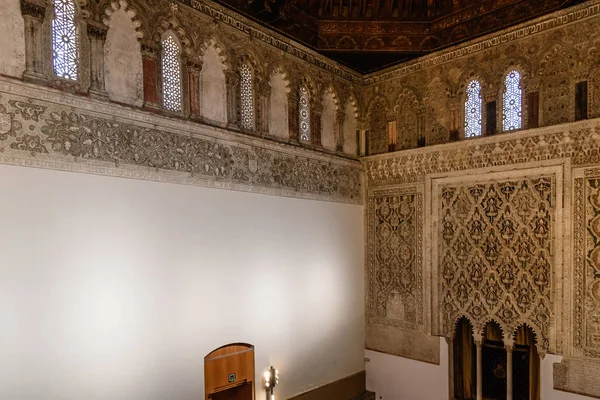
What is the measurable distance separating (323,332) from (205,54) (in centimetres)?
348

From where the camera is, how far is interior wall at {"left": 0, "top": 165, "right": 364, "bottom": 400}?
2842 millimetres

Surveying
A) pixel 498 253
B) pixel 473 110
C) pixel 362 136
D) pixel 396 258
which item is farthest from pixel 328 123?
pixel 498 253

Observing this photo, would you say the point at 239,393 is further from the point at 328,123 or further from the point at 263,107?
the point at 328,123

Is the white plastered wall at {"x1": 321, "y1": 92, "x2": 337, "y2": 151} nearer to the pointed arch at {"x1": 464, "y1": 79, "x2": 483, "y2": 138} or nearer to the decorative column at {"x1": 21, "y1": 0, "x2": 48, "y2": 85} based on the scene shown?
the pointed arch at {"x1": 464, "y1": 79, "x2": 483, "y2": 138}

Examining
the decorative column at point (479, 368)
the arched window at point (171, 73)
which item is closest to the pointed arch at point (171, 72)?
the arched window at point (171, 73)

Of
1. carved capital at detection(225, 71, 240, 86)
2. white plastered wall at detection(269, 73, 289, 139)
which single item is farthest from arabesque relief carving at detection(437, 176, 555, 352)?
carved capital at detection(225, 71, 240, 86)

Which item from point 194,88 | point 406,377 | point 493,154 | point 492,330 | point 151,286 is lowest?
point 406,377

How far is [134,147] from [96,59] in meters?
0.75

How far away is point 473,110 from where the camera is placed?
16.0 feet

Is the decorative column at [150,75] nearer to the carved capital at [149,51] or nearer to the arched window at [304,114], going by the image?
the carved capital at [149,51]

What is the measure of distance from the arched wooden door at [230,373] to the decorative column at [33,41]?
8.93 ft

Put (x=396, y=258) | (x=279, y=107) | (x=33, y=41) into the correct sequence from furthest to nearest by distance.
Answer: (x=396, y=258) → (x=279, y=107) → (x=33, y=41)

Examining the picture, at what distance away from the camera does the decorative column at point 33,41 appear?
2.96m

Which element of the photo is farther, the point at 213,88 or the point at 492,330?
the point at 492,330
